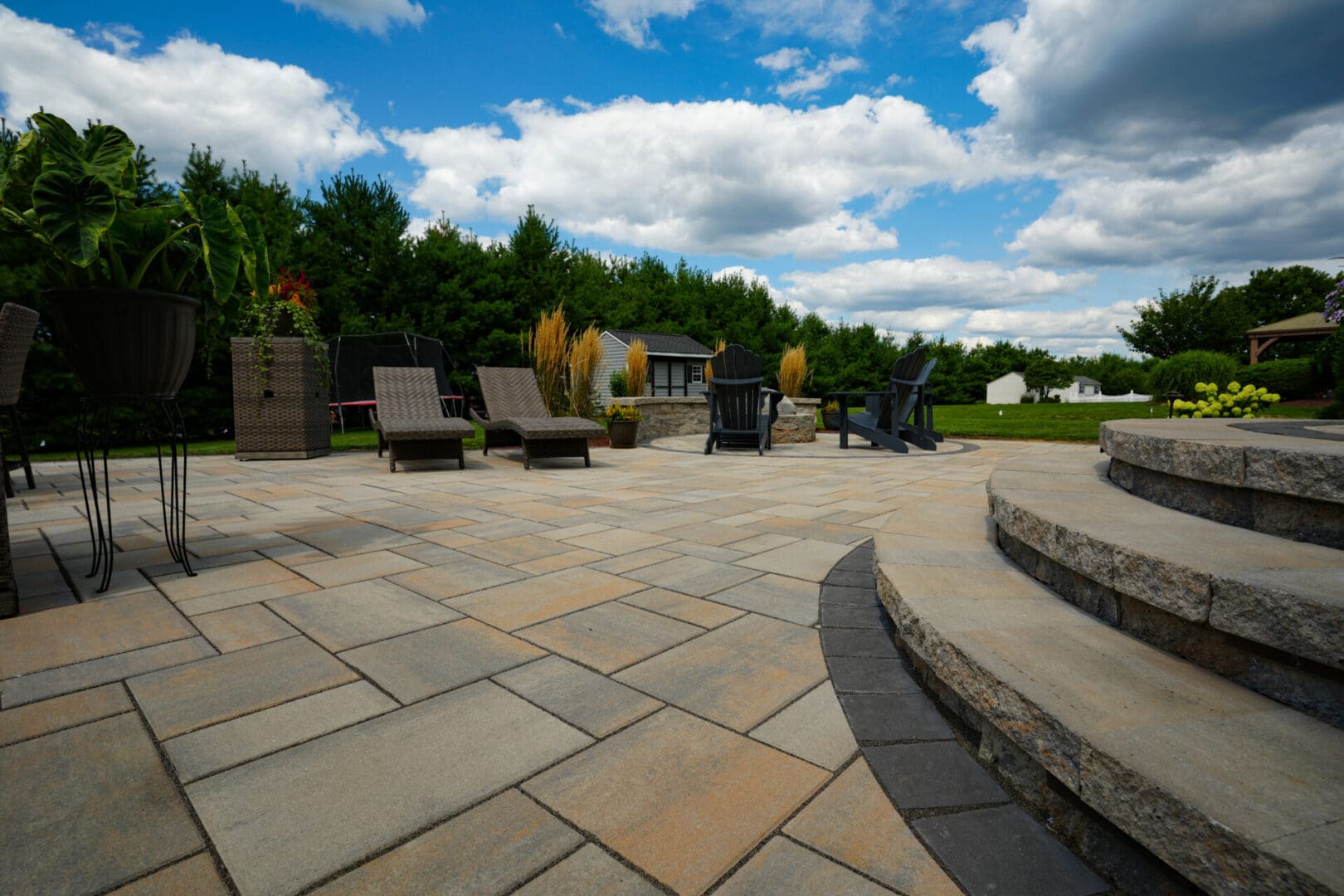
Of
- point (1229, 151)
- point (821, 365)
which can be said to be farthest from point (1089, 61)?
point (821, 365)

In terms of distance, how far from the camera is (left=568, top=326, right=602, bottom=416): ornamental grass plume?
344 inches

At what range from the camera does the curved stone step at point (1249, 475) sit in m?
1.42

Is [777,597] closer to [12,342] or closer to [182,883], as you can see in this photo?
[182,883]

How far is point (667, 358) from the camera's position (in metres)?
25.1

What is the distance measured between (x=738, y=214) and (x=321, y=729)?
23992mm

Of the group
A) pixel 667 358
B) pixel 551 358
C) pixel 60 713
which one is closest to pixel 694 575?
pixel 60 713

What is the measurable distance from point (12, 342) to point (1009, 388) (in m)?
40.4

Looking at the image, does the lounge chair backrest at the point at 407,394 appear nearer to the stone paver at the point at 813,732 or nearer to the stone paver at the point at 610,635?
the stone paver at the point at 610,635

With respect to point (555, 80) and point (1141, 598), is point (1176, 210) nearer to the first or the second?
point (555, 80)

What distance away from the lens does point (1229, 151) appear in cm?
555

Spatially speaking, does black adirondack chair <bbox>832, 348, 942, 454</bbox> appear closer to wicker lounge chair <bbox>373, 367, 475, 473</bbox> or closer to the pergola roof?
wicker lounge chair <bbox>373, 367, 475, 473</bbox>

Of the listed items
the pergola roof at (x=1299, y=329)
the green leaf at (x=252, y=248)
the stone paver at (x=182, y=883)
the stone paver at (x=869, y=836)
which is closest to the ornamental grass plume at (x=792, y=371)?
the green leaf at (x=252, y=248)

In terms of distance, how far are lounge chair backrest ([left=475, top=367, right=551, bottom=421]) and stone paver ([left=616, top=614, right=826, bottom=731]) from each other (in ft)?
17.8

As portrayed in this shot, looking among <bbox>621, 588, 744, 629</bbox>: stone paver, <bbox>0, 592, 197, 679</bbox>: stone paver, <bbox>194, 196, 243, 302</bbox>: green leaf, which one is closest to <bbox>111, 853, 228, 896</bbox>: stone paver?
<bbox>0, 592, 197, 679</bbox>: stone paver
